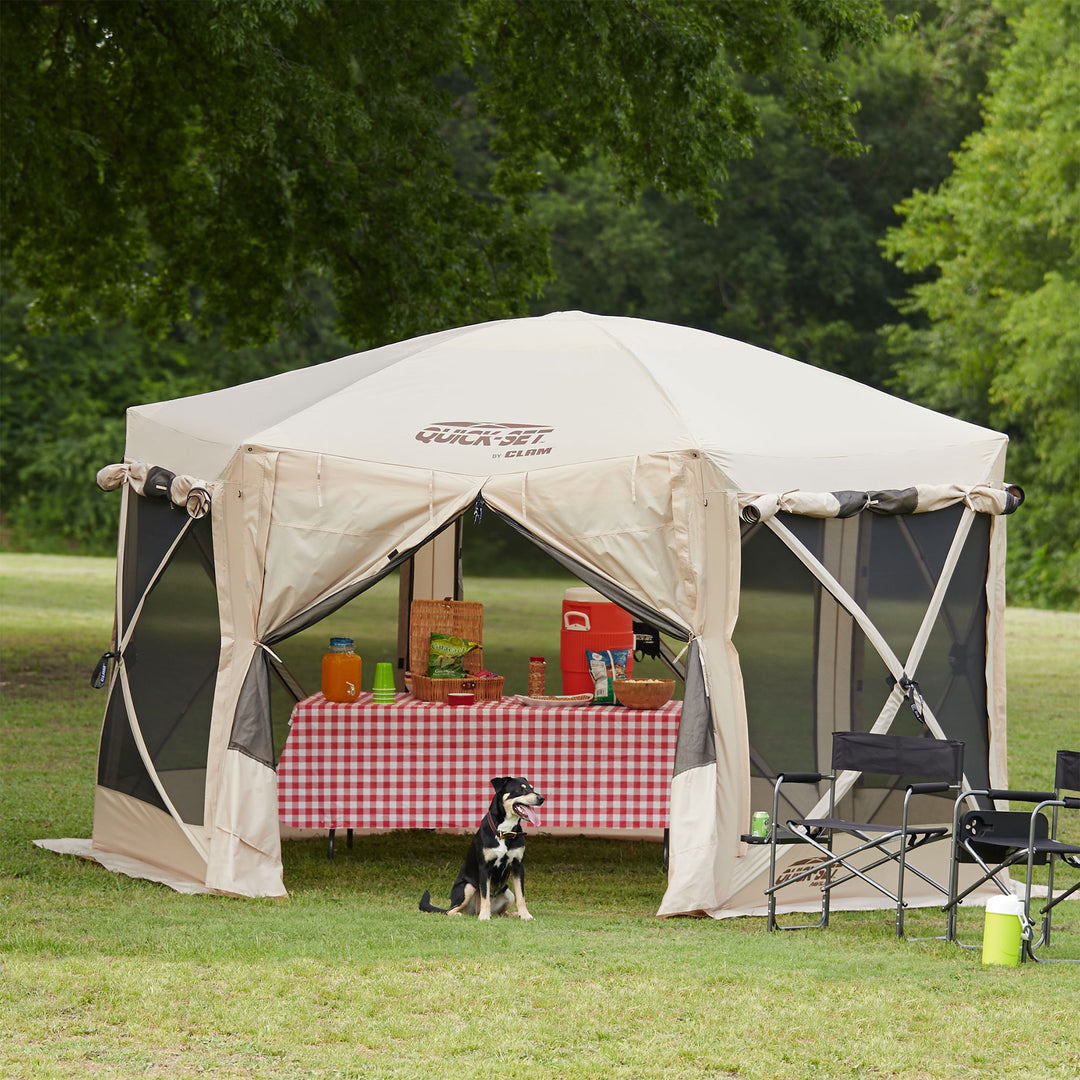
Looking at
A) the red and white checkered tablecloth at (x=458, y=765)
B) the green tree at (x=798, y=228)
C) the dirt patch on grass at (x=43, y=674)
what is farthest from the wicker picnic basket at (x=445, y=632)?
the green tree at (x=798, y=228)

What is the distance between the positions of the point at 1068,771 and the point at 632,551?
6.56 feet

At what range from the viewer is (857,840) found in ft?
22.9

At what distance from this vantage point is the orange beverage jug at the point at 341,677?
725 centimetres

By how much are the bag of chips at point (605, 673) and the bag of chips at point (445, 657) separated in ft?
2.11

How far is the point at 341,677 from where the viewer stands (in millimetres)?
7262

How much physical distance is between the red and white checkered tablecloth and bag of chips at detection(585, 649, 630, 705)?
0.22m

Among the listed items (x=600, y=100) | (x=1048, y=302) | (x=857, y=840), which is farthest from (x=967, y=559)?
(x=1048, y=302)

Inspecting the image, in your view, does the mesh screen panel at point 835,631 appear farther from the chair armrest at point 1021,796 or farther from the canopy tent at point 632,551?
the chair armrest at point 1021,796

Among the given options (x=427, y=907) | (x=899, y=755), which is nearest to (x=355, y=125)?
(x=427, y=907)

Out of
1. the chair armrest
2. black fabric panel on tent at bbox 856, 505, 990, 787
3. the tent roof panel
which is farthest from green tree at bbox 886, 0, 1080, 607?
the chair armrest

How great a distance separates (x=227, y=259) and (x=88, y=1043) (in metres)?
11.7

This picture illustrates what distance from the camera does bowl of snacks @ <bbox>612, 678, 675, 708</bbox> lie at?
721 centimetres

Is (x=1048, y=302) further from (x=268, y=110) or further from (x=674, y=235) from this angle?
(x=268, y=110)

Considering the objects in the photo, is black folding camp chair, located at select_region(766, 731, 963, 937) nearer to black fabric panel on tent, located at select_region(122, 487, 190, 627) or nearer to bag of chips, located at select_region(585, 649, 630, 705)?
bag of chips, located at select_region(585, 649, 630, 705)
